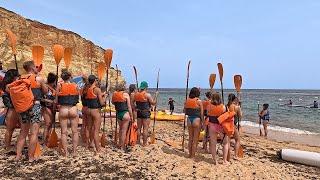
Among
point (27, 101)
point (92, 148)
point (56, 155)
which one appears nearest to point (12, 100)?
point (27, 101)

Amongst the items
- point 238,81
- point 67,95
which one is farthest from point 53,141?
point 238,81

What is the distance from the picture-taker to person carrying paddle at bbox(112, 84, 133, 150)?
28.6 ft

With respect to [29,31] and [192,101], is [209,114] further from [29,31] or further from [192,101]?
[29,31]

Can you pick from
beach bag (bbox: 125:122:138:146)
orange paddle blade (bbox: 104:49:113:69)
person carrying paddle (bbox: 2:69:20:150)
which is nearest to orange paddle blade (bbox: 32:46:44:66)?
person carrying paddle (bbox: 2:69:20:150)

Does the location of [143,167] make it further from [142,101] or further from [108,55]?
[108,55]

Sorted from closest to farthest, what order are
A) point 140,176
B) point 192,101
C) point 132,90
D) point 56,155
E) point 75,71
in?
1. point 140,176
2. point 56,155
3. point 192,101
4. point 132,90
5. point 75,71

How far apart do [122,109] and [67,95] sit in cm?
163

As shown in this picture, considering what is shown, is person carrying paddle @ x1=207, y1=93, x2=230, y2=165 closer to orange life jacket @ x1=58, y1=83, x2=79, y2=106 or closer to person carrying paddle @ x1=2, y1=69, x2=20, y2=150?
orange life jacket @ x1=58, y1=83, x2=79, y2=106

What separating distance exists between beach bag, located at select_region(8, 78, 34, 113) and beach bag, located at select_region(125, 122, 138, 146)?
2.90 m

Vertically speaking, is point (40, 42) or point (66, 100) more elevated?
point (40, 42)

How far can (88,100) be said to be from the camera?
8180mm

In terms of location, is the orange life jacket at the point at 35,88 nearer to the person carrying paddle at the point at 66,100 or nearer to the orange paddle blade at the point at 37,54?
the person carrying paddle at the point at 66,100

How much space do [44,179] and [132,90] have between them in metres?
3.76

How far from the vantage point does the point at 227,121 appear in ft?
26.5
